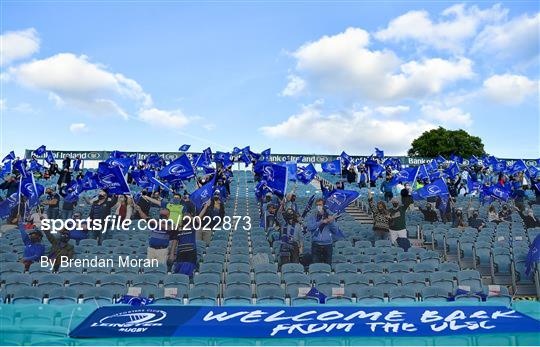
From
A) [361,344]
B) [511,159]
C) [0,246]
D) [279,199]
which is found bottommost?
[361,344]

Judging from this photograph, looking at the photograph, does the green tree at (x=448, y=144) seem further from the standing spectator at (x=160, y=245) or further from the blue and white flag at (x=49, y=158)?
the standing spectator at (x=160, y=245)

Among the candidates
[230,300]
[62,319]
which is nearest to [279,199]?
[230,300]

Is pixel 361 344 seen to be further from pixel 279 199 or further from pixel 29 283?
pixel 279 199

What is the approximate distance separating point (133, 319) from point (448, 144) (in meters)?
70.5

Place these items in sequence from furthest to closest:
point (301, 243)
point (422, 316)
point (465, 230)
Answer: point (465, 230) < point (301, 243) < point (422, 316)

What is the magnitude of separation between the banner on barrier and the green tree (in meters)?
66.8

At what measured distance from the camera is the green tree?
71.1m

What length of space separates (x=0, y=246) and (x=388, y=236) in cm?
1170

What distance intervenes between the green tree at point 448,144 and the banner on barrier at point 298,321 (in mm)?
66757

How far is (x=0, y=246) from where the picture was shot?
13492 millimetres

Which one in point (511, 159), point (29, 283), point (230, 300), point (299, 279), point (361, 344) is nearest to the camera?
point (361, 344)

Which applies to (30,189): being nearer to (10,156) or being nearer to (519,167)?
(10,156)

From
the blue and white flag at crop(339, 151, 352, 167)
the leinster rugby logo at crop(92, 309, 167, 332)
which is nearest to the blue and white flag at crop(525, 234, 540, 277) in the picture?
the leinster rugby logo at crop(92, 309, 167, 332)

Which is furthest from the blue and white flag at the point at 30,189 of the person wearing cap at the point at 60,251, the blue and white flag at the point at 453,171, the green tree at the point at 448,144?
the green tree at the point at 448,144
